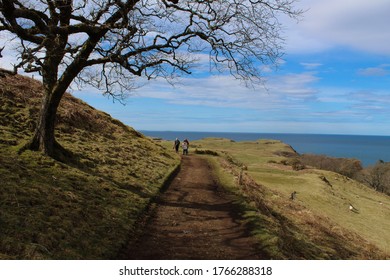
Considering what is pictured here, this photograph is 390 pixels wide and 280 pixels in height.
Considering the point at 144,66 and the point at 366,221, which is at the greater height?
the point at 144,66

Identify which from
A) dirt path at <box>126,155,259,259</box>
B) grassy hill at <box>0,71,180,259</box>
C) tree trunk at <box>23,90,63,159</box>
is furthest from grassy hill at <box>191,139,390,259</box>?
tree trunk at <box>23,90,63,159</box>

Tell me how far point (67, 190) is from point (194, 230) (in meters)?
5.50

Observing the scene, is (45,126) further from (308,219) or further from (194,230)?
(308,219)

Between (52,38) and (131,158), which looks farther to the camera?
(131,158)

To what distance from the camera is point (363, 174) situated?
3920 inches

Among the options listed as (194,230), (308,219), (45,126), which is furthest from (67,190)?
(308,219)

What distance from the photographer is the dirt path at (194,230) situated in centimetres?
1132

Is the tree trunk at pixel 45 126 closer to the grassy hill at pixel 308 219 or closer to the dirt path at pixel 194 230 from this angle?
the dirt path at pixel 194 230

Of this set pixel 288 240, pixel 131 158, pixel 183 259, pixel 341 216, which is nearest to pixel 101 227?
pixel 183 259

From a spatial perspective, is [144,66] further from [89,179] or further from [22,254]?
[22,254]

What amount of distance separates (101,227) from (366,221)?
115 ft

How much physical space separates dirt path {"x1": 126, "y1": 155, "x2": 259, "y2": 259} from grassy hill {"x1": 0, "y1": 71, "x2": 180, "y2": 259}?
2.74ft

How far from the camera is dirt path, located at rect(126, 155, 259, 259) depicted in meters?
11.3

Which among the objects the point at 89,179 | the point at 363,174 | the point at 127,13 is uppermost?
the point at 127,13
